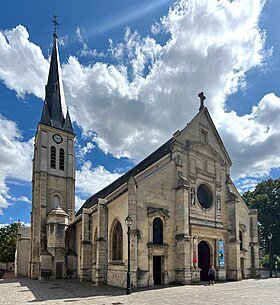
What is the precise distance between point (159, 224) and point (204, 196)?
20.1 ft

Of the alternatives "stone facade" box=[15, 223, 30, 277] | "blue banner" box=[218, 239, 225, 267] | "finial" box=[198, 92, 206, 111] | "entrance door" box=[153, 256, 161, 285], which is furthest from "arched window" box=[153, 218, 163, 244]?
"stone facade" box=[15, 223, 30, 277]

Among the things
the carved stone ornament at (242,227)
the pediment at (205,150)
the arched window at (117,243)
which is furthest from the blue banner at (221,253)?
the arched window at (117,243)

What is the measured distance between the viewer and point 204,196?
24.7m

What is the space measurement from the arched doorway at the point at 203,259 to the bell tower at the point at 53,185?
1399 cm

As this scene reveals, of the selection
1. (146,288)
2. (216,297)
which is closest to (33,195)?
(146,288)

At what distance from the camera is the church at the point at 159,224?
19.4m

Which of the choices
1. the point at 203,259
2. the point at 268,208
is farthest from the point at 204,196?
the point at 268,208

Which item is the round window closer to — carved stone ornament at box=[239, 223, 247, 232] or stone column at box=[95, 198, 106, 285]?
carved stone ornament at box=[239, 223, 247, 232]

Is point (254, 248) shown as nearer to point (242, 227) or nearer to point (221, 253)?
point (242, 227)

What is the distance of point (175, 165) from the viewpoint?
2228 centimetres

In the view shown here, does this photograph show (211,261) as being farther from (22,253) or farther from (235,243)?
(22,253)

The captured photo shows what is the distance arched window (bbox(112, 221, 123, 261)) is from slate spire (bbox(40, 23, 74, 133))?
20269mm

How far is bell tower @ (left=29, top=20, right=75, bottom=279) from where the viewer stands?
1137 inches

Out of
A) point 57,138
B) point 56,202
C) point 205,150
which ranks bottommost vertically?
point 56,202
